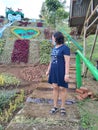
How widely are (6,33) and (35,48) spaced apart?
5.45 m

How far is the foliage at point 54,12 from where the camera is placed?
23.6 meters

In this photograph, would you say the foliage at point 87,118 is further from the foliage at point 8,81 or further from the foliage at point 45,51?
the foliage at point 45,51

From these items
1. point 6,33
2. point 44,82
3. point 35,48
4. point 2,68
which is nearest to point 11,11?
point 6,33

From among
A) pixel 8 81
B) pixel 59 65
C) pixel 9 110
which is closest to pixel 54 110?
pixel 59 65

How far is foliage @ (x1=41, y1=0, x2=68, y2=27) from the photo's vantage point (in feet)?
77.4

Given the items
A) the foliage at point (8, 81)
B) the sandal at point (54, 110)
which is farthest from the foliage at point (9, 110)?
the foliage at point (8, 81)

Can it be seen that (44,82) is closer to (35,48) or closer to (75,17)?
(75,17)

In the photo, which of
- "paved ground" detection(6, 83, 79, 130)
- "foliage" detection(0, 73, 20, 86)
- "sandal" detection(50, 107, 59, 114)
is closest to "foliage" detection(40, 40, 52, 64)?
"foliage" detection(0, 73, 20, 86)

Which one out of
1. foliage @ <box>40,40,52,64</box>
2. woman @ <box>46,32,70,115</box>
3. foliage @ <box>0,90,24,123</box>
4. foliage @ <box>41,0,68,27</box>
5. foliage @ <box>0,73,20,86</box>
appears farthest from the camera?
foliage @ <box>41,0,68,27</box>

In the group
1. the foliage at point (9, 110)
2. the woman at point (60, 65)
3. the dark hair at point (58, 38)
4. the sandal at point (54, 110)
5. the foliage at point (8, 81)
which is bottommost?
the foliage at point (9, 110)

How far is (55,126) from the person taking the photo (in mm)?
4449

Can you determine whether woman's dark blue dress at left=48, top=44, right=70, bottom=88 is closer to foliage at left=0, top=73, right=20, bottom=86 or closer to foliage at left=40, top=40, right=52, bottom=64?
foliage at left=0, top=73, right=20, bottom=86

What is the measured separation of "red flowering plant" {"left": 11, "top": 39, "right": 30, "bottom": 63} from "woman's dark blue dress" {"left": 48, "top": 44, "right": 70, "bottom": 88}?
23.1 feet

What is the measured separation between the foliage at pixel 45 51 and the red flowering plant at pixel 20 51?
2.24 feet
